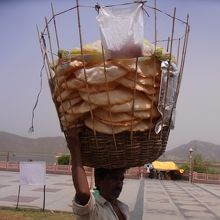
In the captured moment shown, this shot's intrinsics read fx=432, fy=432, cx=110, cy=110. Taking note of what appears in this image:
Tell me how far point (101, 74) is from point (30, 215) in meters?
7.32

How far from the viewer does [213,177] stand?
84.7ft

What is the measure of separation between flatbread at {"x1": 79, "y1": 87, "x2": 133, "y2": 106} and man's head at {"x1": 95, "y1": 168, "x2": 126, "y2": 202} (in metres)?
0.44

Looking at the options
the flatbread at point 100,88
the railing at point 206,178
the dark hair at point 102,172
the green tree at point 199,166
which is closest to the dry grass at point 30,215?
the dark hair at point 102,172

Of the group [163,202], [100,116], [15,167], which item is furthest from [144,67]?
[15,167]

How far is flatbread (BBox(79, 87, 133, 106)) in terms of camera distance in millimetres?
2072

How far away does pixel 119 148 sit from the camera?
2160 millimetres

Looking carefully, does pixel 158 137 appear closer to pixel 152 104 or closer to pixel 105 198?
pixel 152 104

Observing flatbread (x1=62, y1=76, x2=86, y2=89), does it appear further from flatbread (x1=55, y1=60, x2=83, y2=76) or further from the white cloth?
the white cloth

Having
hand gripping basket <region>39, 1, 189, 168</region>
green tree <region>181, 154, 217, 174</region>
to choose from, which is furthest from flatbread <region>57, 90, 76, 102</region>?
green tree <region>181, 154, 217, 174</region>

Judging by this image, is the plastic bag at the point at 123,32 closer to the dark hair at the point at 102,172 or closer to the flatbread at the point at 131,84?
the flatbread at the point at 131,84

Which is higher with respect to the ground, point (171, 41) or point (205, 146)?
point (205, 146)

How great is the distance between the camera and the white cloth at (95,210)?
2121 millimetres

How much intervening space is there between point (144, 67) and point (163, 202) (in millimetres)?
10891

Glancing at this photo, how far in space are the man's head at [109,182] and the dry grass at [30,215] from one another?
21.2 feet
